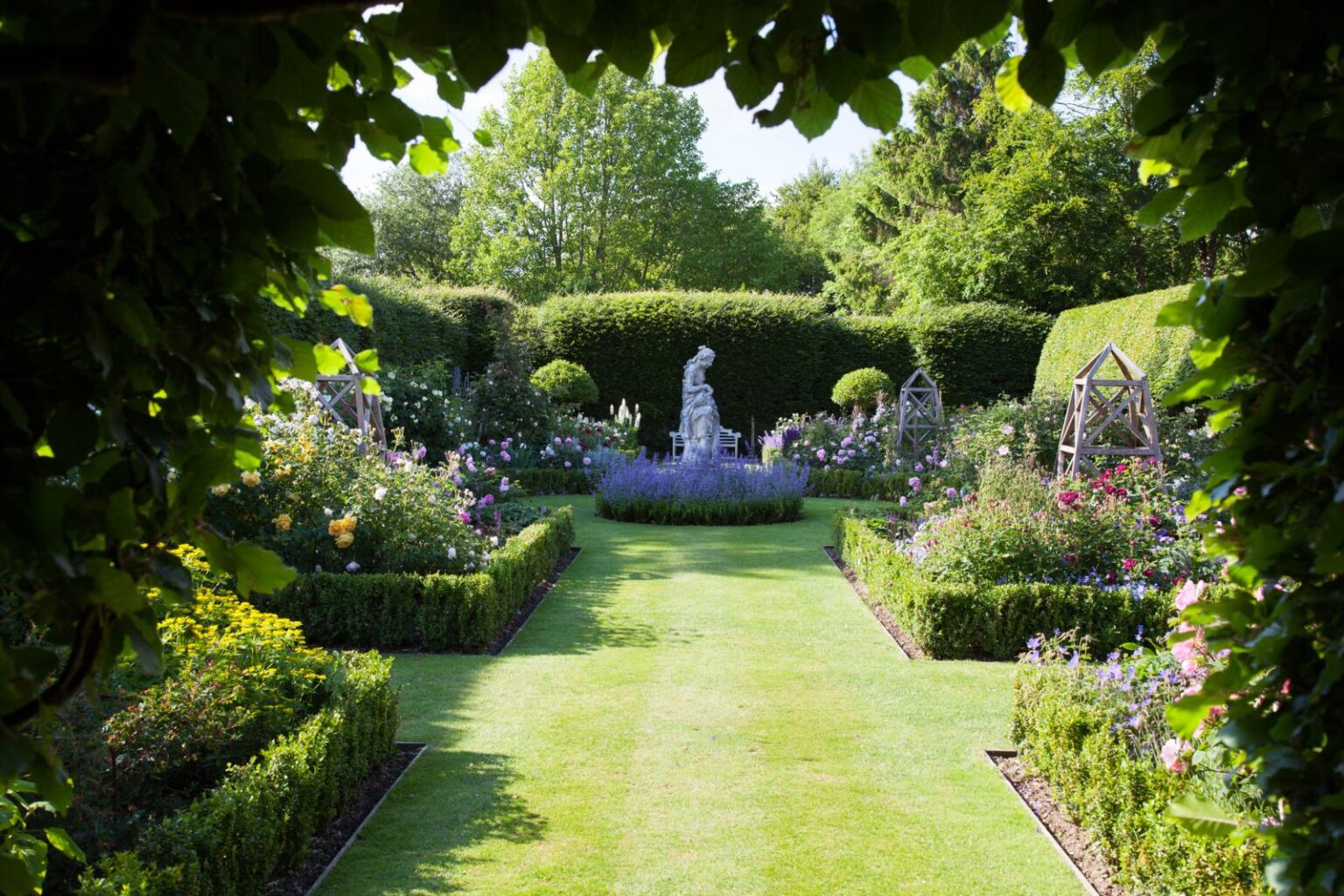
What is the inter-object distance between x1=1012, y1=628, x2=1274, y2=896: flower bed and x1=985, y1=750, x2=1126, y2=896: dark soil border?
0.15 feet

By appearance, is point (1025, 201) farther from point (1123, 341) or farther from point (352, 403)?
point (352, 403)

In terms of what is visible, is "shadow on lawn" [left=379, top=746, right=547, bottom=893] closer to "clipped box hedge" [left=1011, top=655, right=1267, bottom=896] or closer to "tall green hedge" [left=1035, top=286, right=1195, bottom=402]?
"clipped box hedge" [left=1011, top=655, right=1267, bottom=896]

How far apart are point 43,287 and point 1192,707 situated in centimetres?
146

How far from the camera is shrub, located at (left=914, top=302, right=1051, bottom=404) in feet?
70.8

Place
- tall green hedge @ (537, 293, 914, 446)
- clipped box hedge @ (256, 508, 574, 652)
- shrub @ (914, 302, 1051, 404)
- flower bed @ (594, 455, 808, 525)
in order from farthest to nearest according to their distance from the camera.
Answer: shrub @ (914, 302, 1051, 404) < tall green hedge @ (537, 293, 914, 446) < flower bed @ (594, 455, 808, 525) < clipped box hedge @ (256, 508, 574, 652)

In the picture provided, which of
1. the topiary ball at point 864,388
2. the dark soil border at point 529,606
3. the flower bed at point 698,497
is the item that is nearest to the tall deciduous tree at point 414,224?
the topiary ball at point 864,388

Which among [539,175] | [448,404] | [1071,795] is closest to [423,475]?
[1071,795]

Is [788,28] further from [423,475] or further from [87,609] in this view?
[423,475]

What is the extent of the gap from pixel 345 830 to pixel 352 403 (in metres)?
7.86

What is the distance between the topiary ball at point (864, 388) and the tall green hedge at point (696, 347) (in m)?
2.74

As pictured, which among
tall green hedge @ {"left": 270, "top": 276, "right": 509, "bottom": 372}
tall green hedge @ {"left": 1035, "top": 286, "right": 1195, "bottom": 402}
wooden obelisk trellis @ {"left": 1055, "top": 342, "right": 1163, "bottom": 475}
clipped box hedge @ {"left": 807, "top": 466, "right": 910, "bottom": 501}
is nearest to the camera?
wooden obelisk trellis @ {"left": 1055, "top": 342, "right": 1163, "bottom": 475}

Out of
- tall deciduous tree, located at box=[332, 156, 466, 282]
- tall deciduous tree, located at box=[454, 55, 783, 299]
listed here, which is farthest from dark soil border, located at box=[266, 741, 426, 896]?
tall deciduous tree, located at box=[332, 156, 466, 282]

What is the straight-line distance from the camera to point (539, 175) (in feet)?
104

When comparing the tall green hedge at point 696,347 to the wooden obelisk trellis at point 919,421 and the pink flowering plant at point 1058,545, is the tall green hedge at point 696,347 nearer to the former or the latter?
the wooden obelisk trellis at point 919,421
